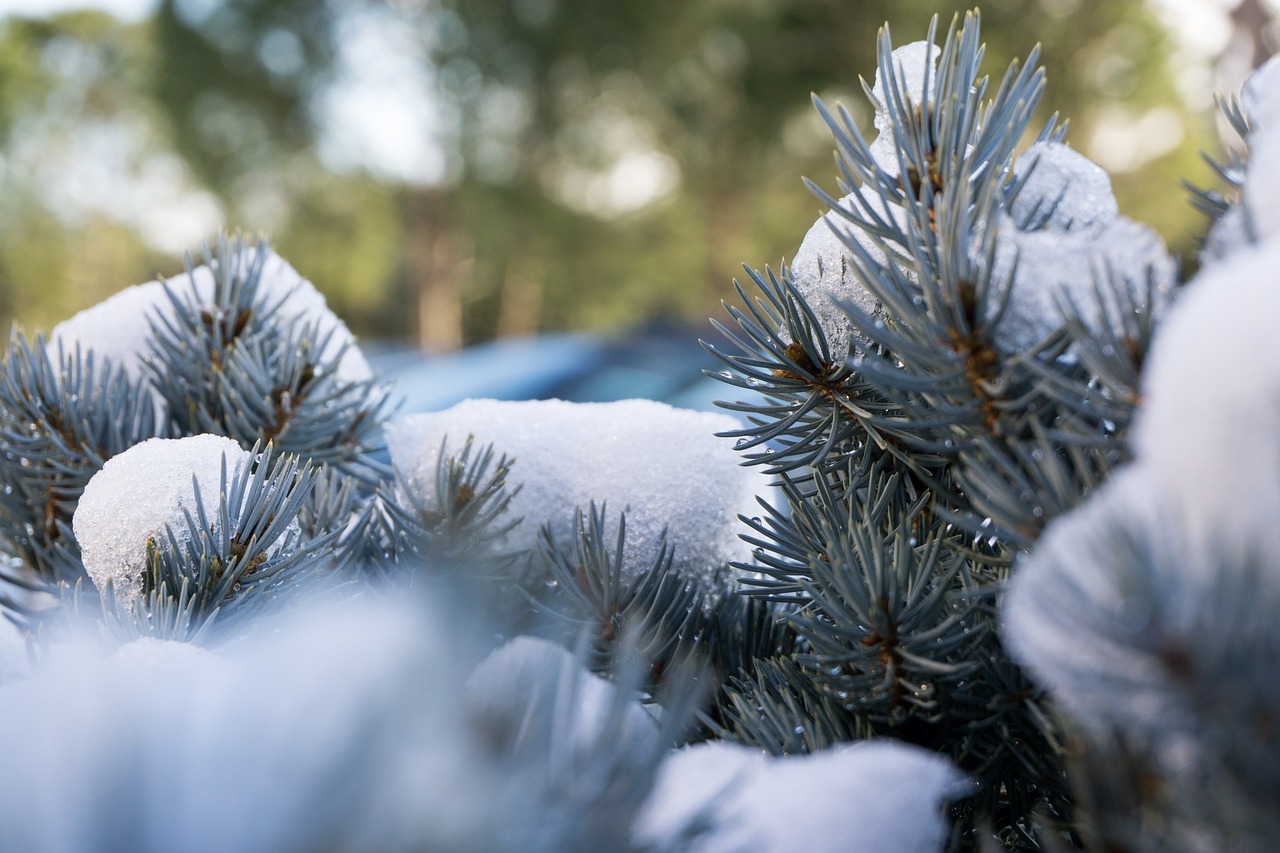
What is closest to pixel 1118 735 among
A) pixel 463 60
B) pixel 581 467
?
pixel 581 467

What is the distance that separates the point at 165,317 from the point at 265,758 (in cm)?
27

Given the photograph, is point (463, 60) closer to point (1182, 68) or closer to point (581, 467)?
point (1182, 68)

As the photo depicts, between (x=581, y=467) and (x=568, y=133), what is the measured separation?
622 centimetres

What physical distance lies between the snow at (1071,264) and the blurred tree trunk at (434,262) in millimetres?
5419

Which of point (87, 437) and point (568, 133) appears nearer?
point (87, 437)

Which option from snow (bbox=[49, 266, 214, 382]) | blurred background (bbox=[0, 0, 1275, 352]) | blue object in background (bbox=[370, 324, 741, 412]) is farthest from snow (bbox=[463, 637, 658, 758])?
blurred background (bbox=[0, 0, 1275, 352])

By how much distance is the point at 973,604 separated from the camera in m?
0.21

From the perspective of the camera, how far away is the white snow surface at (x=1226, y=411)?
0.45ft

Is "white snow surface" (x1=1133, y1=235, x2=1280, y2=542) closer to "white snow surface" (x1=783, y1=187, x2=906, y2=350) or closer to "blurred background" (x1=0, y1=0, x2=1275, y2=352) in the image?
"white snow surface" (x1=783, y1=187, x2=906, y2=350)

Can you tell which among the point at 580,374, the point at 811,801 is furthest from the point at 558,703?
the point at 580,374

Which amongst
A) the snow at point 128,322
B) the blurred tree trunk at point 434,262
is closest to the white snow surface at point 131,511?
the snow at point 128,322

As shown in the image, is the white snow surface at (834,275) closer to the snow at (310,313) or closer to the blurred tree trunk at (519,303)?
the snow at (310,313)

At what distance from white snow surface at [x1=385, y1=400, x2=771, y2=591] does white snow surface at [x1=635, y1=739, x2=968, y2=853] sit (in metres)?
0.12

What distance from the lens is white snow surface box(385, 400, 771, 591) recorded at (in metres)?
0.31
